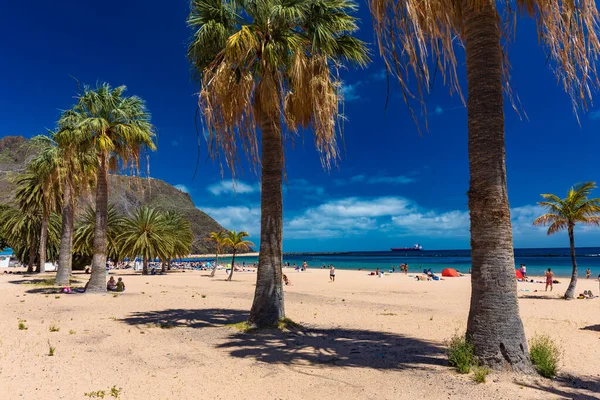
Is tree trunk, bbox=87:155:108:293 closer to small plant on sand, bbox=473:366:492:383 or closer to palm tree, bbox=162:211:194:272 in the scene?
small plant on sand, bbox=473:366:492:383

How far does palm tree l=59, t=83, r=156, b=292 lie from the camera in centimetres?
1800

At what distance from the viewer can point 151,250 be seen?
42125 mm

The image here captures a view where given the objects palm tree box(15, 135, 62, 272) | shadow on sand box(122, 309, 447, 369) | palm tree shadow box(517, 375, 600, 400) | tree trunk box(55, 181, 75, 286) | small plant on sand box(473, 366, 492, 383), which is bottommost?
shadow on sand box(122, 309, 447, 369)

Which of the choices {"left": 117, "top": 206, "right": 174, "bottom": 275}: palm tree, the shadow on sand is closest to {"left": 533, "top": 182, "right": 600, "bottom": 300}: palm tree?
the shadow on sand

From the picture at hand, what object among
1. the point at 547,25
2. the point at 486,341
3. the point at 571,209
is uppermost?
the point at 547,25

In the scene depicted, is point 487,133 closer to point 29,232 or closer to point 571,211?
point 571,211

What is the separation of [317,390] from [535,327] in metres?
8.84

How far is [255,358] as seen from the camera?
743cm

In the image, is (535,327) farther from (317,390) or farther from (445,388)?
(317,390)

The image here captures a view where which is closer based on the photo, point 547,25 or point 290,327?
point 547,25

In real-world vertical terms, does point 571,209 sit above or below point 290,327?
above

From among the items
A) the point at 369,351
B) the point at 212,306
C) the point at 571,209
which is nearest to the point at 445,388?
the point at 369,351

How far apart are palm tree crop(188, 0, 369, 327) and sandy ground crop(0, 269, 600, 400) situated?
2.17 m

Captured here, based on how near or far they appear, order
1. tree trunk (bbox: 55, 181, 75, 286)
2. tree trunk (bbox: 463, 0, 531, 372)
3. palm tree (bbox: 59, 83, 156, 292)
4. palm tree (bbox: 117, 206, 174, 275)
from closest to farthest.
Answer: tree trunk (bbox: 463, 0, 531, 372)
palm tree (bbox: 59, 83, 156, 292)
tree trunk (bbox: 55, 181, 75, 286)
palm tree (bbox: 117, 206, 174, 275)
